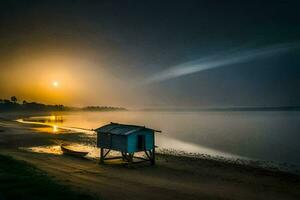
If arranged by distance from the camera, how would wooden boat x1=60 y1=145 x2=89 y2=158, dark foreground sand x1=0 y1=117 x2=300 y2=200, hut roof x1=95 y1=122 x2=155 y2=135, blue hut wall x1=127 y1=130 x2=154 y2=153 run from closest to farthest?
dark foreground sand x1=0 y1=117 x2=300 y2=200
blue hut wall x1=127 y1=130 x2=154 y2=153
hut roof x1=95 y1=122 x2=155 y2=135
wooden boat x1=60 y1=145 x2=89 y2=158

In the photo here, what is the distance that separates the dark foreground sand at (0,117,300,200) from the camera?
19.1 meters

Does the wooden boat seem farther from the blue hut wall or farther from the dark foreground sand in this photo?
the blue hut wall

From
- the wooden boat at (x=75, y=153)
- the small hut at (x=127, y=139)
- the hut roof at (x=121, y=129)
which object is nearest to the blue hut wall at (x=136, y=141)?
the small hut at (x=127, y=139)

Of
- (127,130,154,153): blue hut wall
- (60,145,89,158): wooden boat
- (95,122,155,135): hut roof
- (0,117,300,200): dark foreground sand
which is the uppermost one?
(95,122,155,135): hut roof

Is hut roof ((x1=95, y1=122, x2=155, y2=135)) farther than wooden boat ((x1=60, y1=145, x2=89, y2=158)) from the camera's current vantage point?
No

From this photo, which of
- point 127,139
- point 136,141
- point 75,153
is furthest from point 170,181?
point 75,153

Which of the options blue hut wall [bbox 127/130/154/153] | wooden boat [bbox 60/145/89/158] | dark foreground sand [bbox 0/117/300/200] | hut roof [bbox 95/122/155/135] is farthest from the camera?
wooden boat [bbox 60/145/89/158]

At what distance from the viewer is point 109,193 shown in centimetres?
1802

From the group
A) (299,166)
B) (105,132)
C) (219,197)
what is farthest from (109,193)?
(299,166)

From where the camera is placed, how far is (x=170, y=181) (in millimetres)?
23219

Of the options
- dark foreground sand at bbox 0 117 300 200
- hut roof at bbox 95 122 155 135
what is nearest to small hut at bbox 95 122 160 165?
hut roof at bbox 95 122 155 135

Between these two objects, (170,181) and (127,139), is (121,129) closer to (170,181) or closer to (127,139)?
(127,139)

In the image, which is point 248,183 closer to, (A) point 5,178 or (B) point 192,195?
(B) point 192,195

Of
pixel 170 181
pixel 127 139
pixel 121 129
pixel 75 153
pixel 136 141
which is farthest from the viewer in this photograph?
pixel 75 153
